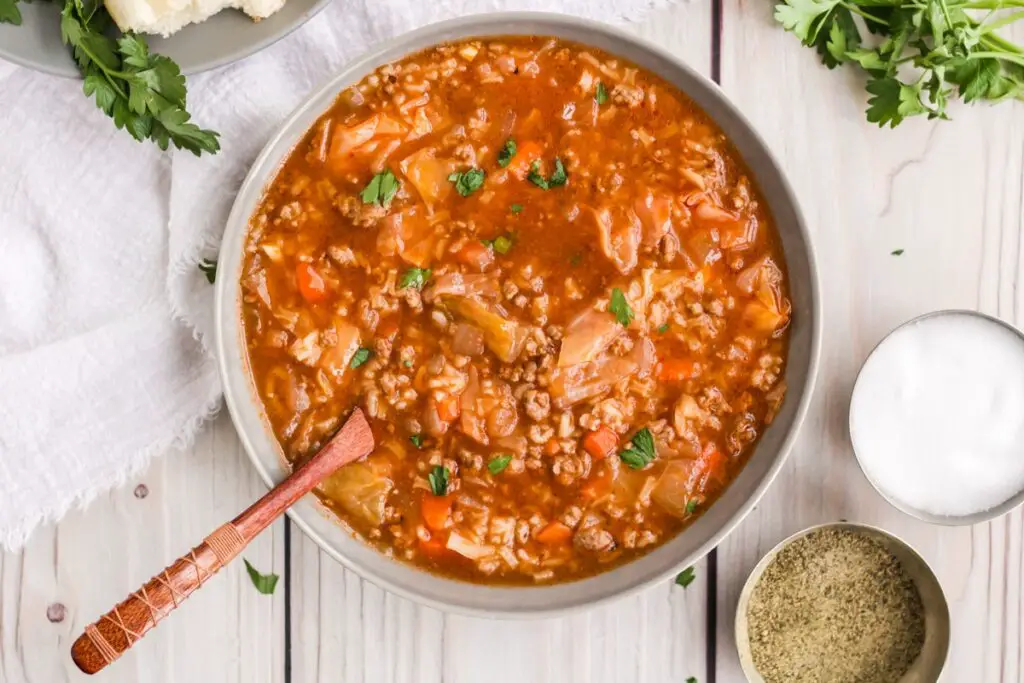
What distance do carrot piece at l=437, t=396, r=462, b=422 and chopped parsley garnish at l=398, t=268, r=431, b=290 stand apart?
46cm

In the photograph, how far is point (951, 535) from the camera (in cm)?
472

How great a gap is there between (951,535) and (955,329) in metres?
0.95

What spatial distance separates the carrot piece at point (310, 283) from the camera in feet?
13.8

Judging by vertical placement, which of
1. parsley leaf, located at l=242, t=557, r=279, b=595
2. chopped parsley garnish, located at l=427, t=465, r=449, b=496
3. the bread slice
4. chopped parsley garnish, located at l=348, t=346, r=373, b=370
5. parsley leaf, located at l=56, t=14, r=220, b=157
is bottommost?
parsley leaf, located at l=242, t=557, r=279, b=595

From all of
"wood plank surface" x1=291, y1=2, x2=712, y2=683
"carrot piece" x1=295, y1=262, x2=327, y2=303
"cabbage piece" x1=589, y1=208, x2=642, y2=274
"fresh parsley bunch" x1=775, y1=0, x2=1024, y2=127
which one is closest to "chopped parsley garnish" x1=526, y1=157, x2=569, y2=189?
"cabbage piece" x1=589, y1=208, x2=642, y2=274

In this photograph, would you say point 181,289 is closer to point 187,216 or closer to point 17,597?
point 187,216

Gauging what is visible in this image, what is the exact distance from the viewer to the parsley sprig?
4078mm

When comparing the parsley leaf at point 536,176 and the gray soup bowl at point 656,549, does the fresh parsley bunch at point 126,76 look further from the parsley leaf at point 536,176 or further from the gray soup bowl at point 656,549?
the parsley leaf at point 536,176

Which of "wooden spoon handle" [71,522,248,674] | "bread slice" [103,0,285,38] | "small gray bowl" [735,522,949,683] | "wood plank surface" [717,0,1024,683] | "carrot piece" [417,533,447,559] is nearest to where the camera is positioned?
"wooden spoon handle" [71,522,248,674]

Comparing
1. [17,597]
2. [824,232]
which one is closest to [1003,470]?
[824,232]

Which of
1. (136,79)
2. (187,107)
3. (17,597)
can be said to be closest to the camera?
(136,79)

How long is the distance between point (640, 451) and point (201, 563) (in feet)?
5.60

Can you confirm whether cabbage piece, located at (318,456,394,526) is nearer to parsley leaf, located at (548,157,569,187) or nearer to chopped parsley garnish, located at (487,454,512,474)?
chopped parsley garnish, located at (487,454,512,474)

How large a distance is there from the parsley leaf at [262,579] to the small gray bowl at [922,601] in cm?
204
